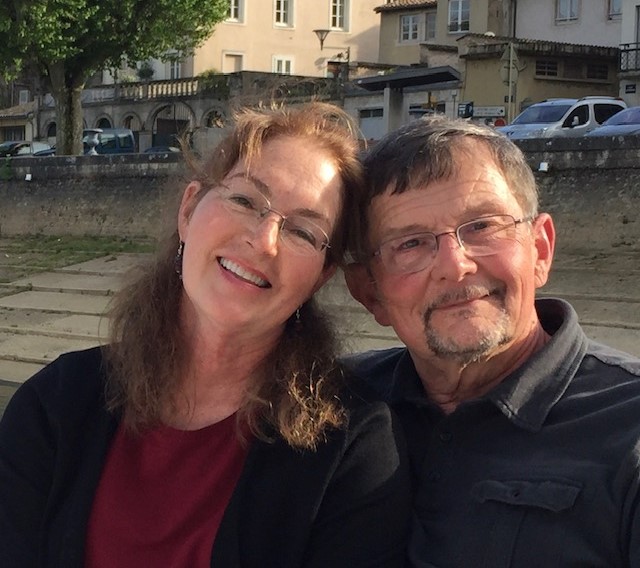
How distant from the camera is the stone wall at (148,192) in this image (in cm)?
1406

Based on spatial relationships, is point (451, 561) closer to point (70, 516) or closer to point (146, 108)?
point (70, 516)

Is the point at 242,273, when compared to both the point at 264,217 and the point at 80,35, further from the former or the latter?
the point at 80,35

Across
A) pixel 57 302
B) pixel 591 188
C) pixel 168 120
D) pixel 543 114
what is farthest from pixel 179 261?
pixel 168 120

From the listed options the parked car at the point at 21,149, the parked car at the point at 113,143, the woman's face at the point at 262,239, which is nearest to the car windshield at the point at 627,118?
the parked car at the point at 113,143

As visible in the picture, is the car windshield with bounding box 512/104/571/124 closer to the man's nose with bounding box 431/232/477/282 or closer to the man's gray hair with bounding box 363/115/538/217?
the man's gray hair with bounding box 363/115/538/217

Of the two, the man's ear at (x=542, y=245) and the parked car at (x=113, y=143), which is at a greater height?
the parked car at (x=113, y=143)

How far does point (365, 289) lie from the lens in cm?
263

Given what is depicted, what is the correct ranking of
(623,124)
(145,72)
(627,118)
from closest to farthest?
(623,124) → (627,118) → (145,72)

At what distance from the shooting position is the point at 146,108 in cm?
3562

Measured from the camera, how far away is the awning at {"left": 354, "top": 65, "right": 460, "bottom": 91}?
90.4 ft

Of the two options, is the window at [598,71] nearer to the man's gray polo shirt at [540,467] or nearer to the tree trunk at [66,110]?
the tree trunk at [66,110]

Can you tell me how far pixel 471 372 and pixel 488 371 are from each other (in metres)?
0.04

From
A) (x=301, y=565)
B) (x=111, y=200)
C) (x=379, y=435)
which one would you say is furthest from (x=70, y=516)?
(x=111, y=200)

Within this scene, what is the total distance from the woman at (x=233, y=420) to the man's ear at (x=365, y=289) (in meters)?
0.15
